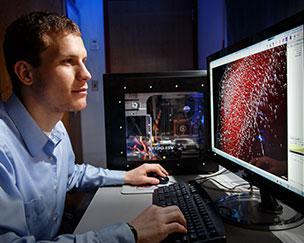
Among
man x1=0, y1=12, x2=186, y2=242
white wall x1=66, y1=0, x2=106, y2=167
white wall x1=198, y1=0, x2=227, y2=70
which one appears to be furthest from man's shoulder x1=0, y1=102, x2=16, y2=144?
white wall x1=66, y1=0, x2=106, y2=167

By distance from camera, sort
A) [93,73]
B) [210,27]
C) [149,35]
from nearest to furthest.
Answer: [210,27]
[93,73]
[149,35]

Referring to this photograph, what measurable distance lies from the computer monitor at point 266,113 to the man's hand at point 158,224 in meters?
0.19

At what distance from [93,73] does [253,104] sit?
2.51m

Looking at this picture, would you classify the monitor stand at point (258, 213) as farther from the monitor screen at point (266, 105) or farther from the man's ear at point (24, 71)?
the man's ear at point (24, 71)

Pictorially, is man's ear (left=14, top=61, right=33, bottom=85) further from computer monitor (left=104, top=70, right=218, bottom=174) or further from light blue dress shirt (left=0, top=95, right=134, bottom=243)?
computer monitor (left=104, top=70, right=218, bottom=174)

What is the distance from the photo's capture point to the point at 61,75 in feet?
3.06

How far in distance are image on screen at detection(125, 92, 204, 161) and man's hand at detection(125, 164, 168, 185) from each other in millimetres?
132

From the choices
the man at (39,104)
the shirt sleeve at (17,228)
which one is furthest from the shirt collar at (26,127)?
the shirt sleeve at (17,228)

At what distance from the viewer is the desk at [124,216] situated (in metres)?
0.69

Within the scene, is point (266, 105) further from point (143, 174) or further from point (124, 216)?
point (143, 174)

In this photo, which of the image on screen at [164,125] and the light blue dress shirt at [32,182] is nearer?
the light blue dress shirt at [32,182]

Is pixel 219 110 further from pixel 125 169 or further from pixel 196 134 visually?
pixel 125 169

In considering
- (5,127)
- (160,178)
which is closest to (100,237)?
(5,127)

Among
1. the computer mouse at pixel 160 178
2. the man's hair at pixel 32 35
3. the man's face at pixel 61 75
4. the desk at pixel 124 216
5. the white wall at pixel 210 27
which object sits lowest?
the desk at pixel 124 216
